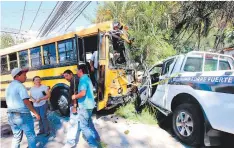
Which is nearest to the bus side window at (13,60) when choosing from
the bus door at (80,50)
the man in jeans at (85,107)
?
the bus door at (80,50)

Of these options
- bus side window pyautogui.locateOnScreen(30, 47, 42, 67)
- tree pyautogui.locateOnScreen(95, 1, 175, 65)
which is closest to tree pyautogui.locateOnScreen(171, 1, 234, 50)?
tree pyautogui.locateOnScreen(95, 1, 175, 65)

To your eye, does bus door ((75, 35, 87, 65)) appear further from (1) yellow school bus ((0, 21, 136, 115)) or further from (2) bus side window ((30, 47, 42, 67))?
(2) bus side window ((30, 47, 42, 67))

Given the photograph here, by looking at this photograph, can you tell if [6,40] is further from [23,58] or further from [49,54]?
[49,54]

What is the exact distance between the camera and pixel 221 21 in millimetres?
10734

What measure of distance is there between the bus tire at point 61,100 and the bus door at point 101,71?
1.24 m

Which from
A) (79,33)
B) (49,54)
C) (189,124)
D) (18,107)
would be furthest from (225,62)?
(49,54)

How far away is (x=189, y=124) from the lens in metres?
4.38

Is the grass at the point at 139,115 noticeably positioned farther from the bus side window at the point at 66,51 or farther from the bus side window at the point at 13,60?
the bus side window at the point at 13,60

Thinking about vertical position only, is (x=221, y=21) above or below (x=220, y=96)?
above

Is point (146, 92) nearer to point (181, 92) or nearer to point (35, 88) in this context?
point (181, 92)

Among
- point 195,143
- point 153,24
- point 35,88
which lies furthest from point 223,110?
point 153,24

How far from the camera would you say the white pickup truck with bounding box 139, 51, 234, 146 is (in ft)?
11.6

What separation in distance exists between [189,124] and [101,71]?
2.82m

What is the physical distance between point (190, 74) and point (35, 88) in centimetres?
366
